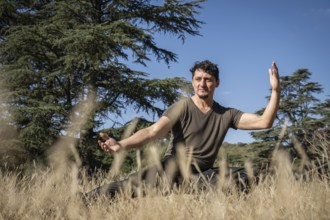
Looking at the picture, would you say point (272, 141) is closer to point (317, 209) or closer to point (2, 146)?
point (2, 146)

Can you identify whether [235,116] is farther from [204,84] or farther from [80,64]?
[80,64]

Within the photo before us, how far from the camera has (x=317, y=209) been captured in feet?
5.15

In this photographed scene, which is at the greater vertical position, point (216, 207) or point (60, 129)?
point (216, 207)

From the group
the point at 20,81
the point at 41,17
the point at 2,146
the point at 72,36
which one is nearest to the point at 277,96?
the point at 72,36

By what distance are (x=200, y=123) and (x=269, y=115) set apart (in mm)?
613

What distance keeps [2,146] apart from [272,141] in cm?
1387

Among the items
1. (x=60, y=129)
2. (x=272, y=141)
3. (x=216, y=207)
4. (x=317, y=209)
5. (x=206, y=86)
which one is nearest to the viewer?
(x=216, y=207)

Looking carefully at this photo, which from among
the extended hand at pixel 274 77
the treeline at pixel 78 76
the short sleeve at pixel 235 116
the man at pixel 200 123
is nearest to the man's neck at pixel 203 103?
the man at pixel 200 123

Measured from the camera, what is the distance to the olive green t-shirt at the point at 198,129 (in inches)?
118

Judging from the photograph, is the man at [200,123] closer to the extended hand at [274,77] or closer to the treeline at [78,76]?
the extended hand at [274,77]

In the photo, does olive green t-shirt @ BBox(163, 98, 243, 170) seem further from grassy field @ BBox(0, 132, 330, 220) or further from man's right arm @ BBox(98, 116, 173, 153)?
grassy field @ BBox(0, 132, 330, 220)

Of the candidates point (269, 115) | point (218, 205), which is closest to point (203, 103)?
point (269, 115)

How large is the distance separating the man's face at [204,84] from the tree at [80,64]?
5.00 metres

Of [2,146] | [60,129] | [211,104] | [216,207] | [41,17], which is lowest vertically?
[2,146]
